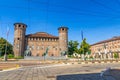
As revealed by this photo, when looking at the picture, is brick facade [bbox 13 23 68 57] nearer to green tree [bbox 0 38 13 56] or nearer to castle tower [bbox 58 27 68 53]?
castle tower [bbox 58 27 68 53]

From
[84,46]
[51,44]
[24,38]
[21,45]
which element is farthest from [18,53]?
[84,46]

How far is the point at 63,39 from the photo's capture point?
88.6m

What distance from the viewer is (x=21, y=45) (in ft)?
268

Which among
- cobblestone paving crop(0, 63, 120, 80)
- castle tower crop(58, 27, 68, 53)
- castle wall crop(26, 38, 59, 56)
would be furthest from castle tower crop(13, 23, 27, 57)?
cobblestone paving crop(0, 63, 120, 80)

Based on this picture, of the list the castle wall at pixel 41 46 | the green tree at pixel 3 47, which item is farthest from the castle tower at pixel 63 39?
the green tree at pixel 3 47

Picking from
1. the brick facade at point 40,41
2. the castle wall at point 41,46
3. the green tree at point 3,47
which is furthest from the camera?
the castle wall at point 41,46

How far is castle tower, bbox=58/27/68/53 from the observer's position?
286 ft

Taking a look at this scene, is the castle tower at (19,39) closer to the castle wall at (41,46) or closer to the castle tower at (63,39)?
the castle wall at (41,46)

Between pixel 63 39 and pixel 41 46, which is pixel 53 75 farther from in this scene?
pixel 41 46

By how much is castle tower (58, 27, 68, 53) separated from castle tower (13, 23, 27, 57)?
24460 mm

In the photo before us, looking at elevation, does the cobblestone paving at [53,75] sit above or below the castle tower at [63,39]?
below

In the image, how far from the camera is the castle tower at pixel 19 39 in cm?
7956

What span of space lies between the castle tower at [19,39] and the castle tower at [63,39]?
24460 millimetres

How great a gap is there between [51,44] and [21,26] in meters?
23.3
